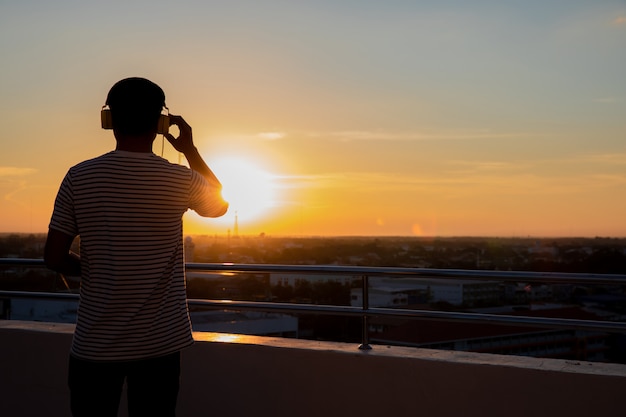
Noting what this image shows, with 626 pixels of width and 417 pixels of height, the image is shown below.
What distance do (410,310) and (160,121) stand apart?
2.11m

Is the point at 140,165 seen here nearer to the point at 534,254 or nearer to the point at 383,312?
the point at 383,312

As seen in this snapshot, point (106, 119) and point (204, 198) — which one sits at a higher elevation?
point (106, 119)

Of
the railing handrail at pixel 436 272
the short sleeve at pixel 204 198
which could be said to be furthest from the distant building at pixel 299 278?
the short sleeve at pixel 204 198

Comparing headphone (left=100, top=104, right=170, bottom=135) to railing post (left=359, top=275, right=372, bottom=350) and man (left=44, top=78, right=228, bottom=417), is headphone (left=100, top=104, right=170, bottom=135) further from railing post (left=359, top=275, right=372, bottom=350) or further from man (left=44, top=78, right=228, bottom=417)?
railing post (left=359, top=275, right=372, bottom=350)

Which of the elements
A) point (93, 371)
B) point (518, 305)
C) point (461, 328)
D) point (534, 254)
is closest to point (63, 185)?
point (93, 371)

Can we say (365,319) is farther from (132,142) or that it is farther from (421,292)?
(421,292)

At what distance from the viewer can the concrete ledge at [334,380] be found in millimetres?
3695

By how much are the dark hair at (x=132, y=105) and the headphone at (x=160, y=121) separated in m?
0.03

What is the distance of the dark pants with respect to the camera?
234 cm

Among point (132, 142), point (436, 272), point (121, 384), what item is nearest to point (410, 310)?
point (436, 272)

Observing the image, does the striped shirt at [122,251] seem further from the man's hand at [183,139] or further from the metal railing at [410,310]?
the metal railing at [410,310]

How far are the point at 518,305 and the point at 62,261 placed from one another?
10.8 metres

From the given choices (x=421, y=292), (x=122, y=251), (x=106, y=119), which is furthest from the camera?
(x=421, y=292)

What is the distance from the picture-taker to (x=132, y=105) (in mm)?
2389
